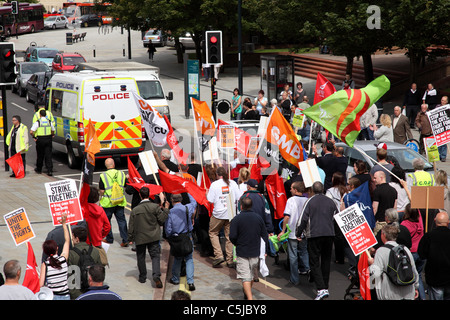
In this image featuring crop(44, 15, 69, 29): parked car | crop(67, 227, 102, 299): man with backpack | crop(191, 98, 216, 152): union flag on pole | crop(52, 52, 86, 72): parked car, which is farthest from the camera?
crop(44, 15, 69, 29): parked car

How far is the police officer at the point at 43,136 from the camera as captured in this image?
19609mm

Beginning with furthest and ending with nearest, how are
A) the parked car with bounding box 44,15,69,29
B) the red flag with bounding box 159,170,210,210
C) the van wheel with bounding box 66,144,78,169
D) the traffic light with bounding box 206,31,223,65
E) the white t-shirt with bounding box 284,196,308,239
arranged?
the parked car with bounding box 44,15,69,29, the van wheel with bounding box 66,144,78,169, the traffic light with bounding box 206,31,223,65, the red flag with bounding box 159,170,210,210, the white t-shirt with bounding box 284,196,308,239

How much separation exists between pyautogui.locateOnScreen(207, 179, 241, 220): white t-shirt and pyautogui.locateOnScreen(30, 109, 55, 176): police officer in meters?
9.13

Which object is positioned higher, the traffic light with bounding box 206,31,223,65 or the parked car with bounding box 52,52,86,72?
the traffic light with bounding box 206,31,223,65

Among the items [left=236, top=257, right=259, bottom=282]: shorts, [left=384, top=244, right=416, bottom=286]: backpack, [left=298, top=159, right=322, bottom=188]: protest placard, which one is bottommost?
[left=236, top=257, right=259, bottom=282]: shorts

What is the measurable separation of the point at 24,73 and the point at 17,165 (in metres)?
18.9

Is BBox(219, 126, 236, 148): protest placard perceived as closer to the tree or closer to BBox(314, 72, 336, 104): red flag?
BBox(314, 72, 336, 104): red flag

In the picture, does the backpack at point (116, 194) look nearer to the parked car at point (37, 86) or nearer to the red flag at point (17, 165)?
the red flag at point (17, 165)

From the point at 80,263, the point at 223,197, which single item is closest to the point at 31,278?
the point at 80,263

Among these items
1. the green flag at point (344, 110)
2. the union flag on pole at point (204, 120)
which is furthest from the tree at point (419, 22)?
the green flag at point (344, 110)

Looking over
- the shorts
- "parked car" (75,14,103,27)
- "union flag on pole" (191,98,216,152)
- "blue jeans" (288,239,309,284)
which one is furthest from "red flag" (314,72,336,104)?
"parked car" (75,14,103,27)

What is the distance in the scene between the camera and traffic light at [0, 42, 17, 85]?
19.6 metres

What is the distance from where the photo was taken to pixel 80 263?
884 cm

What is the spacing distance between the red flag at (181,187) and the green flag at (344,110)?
7.77 feet
